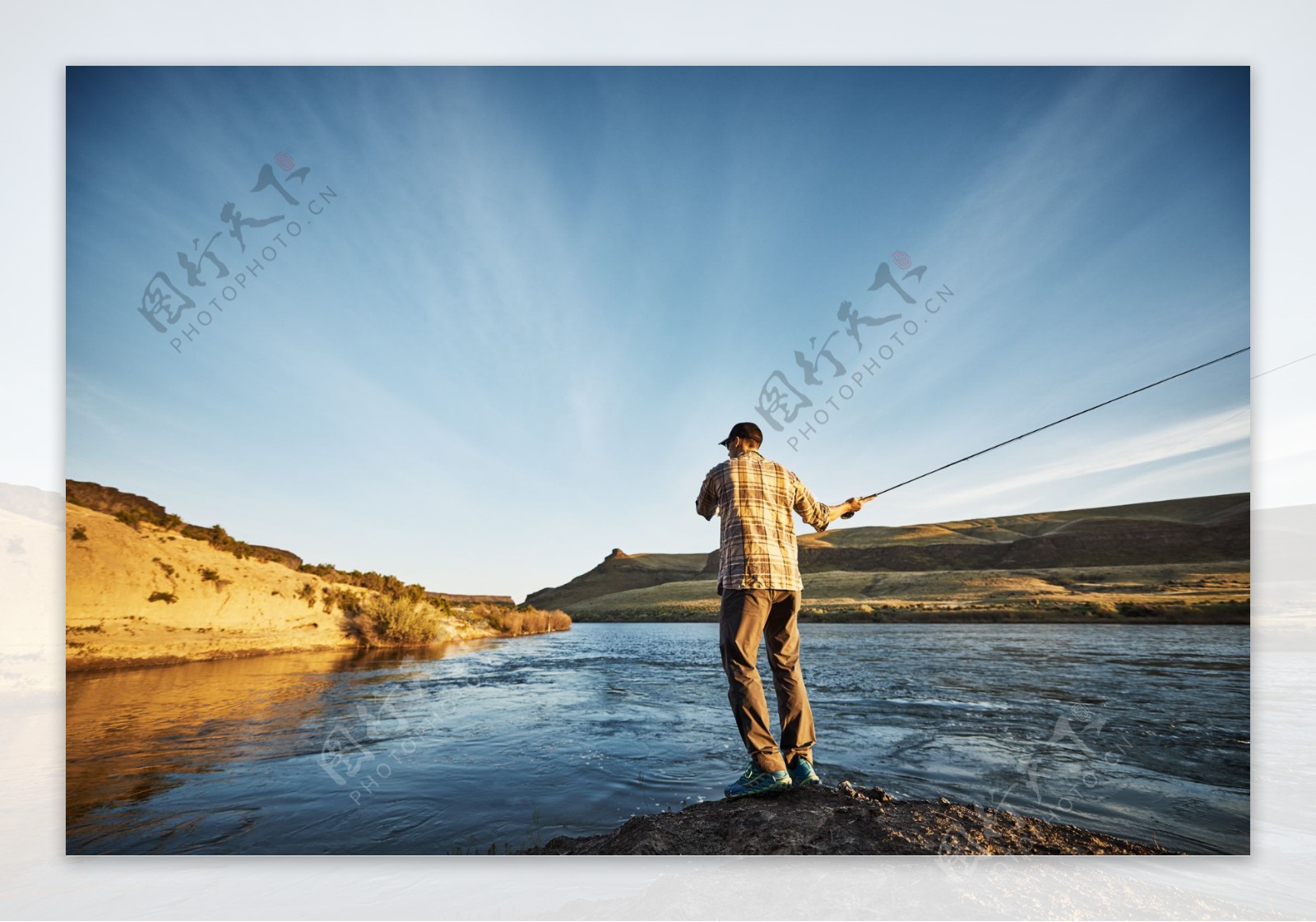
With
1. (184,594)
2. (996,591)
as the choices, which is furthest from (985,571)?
(184,594)

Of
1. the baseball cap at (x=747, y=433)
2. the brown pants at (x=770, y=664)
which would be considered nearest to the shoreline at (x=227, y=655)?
the brown pants at (x=770, y=664)

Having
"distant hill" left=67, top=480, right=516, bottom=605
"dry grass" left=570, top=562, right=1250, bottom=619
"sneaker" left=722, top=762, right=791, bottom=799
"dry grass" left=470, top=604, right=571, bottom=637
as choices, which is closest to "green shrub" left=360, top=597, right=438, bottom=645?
"distant hill" left=67, top=480, right=516, bottom=605

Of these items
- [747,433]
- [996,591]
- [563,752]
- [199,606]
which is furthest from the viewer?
[996,591]

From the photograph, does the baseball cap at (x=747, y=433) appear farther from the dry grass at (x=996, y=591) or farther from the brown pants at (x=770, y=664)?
the dry grass at (x=996, y=591)

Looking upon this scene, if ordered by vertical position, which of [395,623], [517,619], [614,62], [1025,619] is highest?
[614,62]

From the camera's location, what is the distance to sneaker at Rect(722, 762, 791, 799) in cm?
294

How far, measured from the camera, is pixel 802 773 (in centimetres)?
305

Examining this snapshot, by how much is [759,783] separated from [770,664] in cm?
56

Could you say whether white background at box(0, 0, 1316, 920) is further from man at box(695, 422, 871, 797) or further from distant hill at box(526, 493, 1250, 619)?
distant hill at box(526, 493, 1250, 619)

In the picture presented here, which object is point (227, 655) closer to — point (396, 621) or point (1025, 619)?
point (396, 621)

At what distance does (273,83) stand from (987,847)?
6245 mm

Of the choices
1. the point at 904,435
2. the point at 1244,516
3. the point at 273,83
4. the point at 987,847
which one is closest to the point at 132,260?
the point at 273,83

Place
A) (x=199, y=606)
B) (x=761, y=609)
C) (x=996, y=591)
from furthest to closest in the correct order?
1. (x=996, y=591)
2. (x=199, y=606)
3. (x=761, y=609)

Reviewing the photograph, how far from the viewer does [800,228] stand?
543 cm
